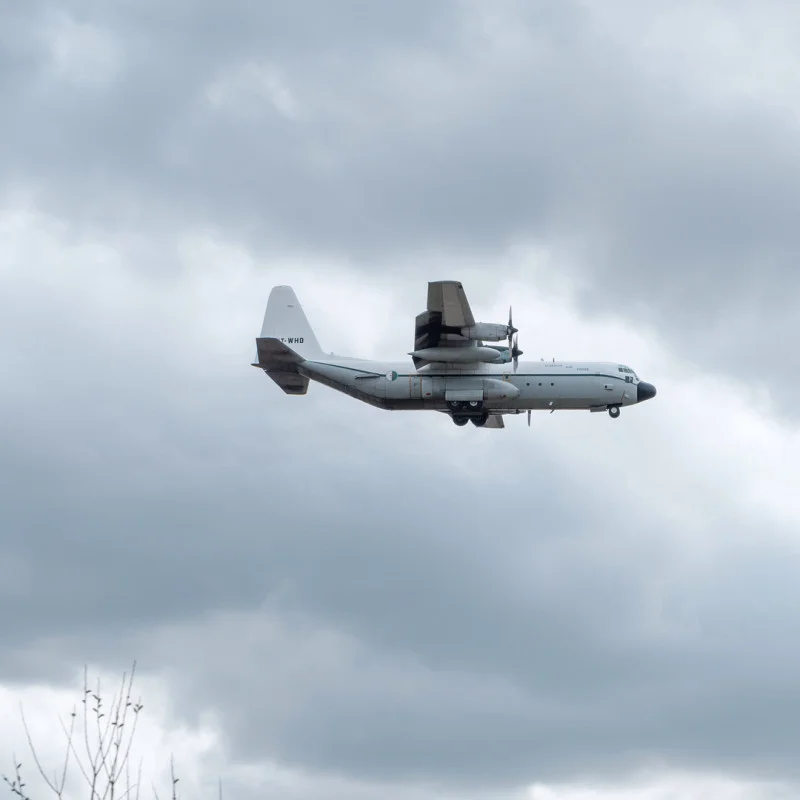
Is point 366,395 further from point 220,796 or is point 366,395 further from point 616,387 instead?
point 220,796

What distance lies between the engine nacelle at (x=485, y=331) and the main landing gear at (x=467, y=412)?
523 centimetres

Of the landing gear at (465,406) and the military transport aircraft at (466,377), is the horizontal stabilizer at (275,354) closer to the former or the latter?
the military transport aircraft at (466,377)

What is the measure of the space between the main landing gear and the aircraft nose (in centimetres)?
1056

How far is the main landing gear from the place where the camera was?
8419cm

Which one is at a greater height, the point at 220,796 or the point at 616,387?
the point at 616,387

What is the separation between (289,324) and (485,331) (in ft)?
57.4

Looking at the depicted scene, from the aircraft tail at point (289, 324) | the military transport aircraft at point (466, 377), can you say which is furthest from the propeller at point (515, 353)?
the aircraft tail at point (289, 324)

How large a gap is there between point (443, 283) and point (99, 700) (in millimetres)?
57882

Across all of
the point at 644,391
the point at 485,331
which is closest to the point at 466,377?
the point at 485,331

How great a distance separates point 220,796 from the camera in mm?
18188

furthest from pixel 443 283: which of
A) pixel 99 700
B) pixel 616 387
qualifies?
pixel 99 700

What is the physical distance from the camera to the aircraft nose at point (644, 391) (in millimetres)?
87188

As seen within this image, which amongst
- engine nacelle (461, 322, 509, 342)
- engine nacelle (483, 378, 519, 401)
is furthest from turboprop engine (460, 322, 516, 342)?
engine nacelle (483, 378, 519, 401)

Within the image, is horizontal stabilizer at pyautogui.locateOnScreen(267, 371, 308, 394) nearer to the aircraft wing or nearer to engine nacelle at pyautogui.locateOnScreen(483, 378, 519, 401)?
the aircraft wing
